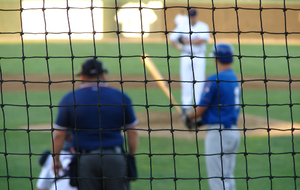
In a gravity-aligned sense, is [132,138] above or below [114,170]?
above

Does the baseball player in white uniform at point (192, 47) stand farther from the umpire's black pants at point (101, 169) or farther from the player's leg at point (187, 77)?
the umpire's black pants at point (101, 169)

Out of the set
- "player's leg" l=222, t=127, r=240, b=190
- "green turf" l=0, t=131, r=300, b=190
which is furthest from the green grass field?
"player's leg" l=222, t=127, r=240, b=190

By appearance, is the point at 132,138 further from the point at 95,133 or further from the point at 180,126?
the point at 180,126

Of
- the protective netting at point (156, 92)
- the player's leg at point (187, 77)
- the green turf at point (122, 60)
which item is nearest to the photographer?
Result: the protective netting at point (156, 92)

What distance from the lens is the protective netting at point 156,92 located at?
3.02m

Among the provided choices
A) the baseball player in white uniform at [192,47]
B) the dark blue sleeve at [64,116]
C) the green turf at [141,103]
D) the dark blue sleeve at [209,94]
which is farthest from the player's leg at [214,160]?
the baseball player in white uniform at [192,47]

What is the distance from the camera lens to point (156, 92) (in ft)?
46.9

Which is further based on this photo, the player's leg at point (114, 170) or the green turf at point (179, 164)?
the green turf at point (179, 164)

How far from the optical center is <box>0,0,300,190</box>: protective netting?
3018 mm

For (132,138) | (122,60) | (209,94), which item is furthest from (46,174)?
(122,60)

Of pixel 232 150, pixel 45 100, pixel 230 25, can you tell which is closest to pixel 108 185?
pixel 232 150

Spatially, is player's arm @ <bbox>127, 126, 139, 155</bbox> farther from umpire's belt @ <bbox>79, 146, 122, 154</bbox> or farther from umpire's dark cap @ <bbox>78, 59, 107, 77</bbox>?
umpire's dark cap @ <bbox>78, 59, 107, 77</bbox>

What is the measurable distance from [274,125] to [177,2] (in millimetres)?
17772

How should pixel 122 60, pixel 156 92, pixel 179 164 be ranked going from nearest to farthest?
pixel 179 164, pixel 156 92, pixel 122 60
